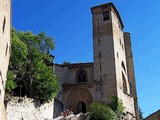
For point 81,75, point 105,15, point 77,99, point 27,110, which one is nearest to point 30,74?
point 27,110

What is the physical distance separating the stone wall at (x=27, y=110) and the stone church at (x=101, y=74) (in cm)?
403

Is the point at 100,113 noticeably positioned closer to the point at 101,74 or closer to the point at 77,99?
the point at 101,74

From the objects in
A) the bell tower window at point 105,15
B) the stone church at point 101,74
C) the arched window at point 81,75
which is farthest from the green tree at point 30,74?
the bell tower window at point 105,15

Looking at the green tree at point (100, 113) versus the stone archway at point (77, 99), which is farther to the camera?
the stone archway at point (77, 99)

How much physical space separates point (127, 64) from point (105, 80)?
322 inches

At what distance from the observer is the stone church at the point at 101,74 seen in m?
36.2

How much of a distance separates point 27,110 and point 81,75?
12.5m

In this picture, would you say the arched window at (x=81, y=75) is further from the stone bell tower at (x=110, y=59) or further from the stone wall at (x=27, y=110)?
the stone wall at (x=27, y=110)

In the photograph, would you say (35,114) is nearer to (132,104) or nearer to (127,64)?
(132,104)

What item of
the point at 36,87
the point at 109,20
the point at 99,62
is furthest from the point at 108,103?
the point at 109,20

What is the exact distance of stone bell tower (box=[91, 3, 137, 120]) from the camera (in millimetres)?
36000

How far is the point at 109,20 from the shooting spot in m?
39.7

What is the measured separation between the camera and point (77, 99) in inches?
1476

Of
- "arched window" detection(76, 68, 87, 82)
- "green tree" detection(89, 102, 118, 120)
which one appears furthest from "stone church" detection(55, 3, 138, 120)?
"green tree" detection(89, 102, 118, 120)
